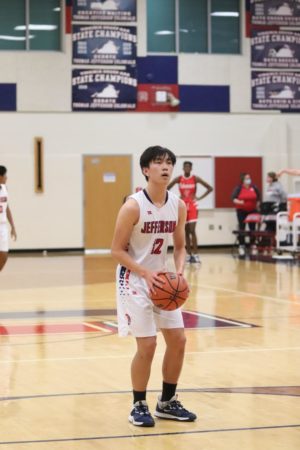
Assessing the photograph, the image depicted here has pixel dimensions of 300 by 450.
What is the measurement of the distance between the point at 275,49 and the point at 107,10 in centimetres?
478

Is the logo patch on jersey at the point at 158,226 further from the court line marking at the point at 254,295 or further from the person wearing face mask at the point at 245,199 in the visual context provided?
the person wearing face mask at the point at 245,199

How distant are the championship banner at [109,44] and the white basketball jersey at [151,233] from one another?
19.8 m

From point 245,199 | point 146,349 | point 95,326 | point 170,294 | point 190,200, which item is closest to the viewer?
point 170,294

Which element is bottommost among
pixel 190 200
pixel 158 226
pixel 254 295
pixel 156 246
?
pixel 254 295

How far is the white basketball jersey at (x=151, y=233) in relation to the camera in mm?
6320

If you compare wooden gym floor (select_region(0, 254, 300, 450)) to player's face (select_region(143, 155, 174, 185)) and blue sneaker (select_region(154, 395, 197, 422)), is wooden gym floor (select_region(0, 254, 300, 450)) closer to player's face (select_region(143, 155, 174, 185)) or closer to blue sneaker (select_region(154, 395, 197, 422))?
blue sneaker (select_region(154, 395, 197, 422))

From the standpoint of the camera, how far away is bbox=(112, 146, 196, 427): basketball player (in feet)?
20.4

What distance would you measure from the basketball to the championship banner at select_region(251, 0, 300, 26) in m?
21.5

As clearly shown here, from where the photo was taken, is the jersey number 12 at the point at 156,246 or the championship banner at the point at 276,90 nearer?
the jersey number 12 at the point at 156,246

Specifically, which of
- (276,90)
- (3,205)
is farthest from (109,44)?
(3,205)

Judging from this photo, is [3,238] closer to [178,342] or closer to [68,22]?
[178,342]

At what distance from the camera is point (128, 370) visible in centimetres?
820

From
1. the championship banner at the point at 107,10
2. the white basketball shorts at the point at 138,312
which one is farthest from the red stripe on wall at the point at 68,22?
the white basketball shorts at the point at 138,312

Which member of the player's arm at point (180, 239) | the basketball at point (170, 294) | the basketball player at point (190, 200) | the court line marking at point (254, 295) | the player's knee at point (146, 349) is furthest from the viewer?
the basketball player at point (190, 200)
